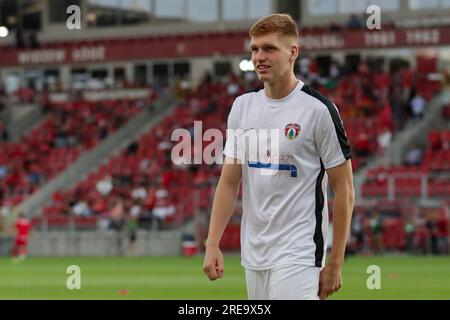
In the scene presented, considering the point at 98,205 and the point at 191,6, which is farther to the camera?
the point at 191,6

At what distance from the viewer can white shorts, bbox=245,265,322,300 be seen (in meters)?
7.09

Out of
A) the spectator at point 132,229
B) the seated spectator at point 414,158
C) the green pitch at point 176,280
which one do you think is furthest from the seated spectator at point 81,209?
the seated spectator at point 414,158

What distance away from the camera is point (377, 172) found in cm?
4031

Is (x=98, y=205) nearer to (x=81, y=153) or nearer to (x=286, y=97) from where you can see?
(x=81, y=153)

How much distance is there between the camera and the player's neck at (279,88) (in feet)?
24.0

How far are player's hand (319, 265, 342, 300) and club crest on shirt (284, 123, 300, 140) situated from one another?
752mm

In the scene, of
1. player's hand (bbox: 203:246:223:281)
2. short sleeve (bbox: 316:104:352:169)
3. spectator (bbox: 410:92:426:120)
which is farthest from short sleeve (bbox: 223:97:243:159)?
spectator (bbox: 410:92:426:120)

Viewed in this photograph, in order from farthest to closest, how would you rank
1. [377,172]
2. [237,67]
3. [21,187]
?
[237,67]
[21,187]
[377,172]

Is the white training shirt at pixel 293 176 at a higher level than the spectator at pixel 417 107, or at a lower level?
higher

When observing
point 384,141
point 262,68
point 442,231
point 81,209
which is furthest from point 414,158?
point 262,68

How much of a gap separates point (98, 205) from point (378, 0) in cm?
1466

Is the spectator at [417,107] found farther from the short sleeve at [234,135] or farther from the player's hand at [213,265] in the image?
the player's hand at [213,265]

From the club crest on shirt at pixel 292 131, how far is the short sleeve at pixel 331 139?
12cm
